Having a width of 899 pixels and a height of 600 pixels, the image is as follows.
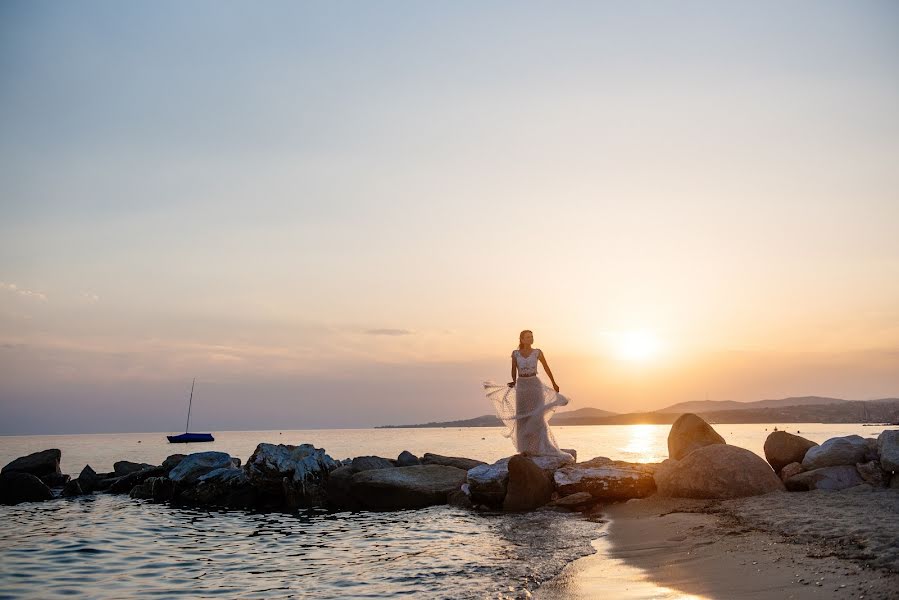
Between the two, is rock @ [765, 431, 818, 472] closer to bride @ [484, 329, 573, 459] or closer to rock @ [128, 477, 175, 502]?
bride @ [484, 329, 573, 459]

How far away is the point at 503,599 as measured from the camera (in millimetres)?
8102

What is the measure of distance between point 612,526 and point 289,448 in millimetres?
14660

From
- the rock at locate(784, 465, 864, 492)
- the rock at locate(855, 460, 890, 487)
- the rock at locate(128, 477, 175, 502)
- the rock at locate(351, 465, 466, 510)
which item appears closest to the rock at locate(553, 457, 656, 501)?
the rock at locate(784, 465, 864, 492)

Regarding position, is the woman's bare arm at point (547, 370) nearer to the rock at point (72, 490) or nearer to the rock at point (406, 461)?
the rock at point (406, 461)

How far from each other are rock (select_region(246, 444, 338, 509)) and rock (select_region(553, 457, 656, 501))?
905 centimetres

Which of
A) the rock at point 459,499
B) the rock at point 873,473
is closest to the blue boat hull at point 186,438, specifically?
the rock at point 459,499

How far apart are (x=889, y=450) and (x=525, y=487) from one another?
7982 mm

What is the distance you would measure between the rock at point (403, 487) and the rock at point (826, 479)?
938cm

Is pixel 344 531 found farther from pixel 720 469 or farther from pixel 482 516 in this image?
pixel 720 469

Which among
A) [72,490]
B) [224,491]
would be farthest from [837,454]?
[72,490]

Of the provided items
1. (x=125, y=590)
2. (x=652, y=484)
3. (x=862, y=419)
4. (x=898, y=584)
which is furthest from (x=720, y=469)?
(x=862, y=419)

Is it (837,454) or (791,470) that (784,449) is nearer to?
(791,470)

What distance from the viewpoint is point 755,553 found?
8906 mm

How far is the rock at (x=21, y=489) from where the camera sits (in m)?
24.4
